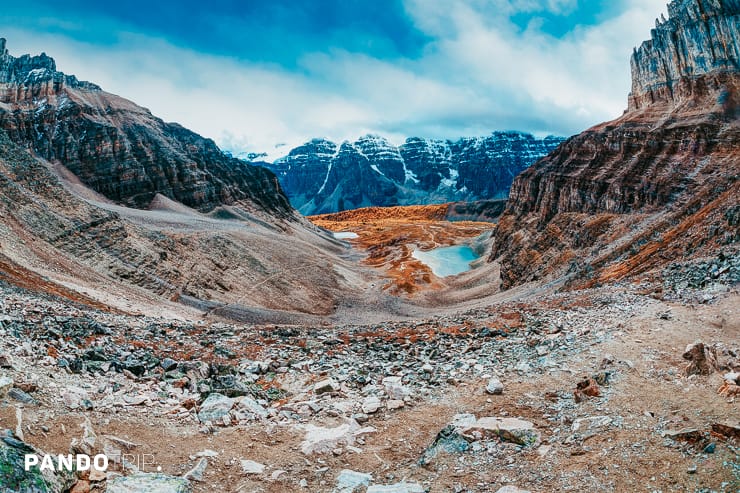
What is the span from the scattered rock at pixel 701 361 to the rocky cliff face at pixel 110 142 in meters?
116

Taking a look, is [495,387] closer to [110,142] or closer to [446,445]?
[446,445]

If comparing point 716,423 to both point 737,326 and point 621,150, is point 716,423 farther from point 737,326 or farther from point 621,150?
point 621,150

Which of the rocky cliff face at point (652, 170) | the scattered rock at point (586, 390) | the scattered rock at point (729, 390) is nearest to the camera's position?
the scattered rock at point (729, 390)

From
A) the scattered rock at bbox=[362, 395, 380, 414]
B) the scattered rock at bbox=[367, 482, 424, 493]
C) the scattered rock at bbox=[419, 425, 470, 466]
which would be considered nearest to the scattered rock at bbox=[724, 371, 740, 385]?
the scattered rock at bbox=[419, 425, 470, 466]

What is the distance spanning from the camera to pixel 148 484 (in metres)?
9.60

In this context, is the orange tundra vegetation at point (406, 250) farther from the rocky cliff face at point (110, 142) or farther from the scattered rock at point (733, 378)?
the scattered rock at point (733, 378)

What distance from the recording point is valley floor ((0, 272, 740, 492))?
1048 cm

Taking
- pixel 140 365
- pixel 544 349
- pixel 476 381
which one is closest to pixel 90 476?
pixel 140 365

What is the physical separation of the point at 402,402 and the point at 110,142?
125410 millimetres

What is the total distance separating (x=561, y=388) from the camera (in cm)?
1466

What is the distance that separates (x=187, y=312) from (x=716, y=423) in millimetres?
39349

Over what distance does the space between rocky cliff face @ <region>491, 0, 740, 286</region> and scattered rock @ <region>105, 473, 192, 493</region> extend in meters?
36.5

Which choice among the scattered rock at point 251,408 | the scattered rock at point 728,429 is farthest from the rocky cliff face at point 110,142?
the scattered rock at point 728,429

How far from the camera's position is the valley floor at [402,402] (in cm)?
1048
